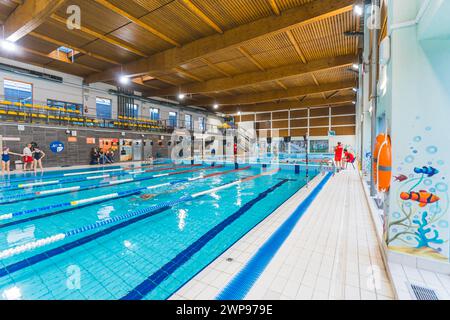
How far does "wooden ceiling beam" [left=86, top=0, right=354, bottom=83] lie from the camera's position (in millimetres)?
5402

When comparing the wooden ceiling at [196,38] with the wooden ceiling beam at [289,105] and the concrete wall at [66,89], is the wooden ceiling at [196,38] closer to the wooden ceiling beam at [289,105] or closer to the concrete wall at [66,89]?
the concrete wall at [66,89]

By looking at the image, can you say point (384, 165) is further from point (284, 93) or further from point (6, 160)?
point (284, 93)

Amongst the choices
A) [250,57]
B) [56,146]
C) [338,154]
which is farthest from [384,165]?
[56,146]

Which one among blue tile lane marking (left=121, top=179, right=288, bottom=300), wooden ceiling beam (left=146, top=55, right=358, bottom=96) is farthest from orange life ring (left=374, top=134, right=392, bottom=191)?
wooden ceiling beam (left=146, top=55, right=358, bottom=96)

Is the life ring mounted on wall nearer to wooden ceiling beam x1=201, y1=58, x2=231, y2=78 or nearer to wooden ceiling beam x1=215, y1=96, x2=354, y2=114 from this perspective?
wooden ceiling beam x1=201, y1=58, x2=231, y2=78

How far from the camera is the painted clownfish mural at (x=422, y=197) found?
6.21ft

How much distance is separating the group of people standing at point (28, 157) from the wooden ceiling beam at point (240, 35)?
540 cm

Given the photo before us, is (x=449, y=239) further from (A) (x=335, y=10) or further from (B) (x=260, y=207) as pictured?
(A) (x=335, y=10)

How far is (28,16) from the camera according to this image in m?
5.81

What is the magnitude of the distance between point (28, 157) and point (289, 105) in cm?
1857

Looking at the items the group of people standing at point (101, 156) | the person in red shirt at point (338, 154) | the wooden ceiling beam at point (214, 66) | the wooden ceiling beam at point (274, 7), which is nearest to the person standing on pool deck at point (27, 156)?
the group of people standing at point (101, 156)

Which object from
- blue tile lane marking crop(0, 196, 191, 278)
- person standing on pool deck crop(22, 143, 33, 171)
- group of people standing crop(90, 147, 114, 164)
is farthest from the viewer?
group of people standing crop(90, 147, 114, 164)

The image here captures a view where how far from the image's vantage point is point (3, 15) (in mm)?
6684

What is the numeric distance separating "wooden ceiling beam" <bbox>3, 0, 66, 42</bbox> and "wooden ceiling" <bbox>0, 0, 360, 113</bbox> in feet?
0.08
